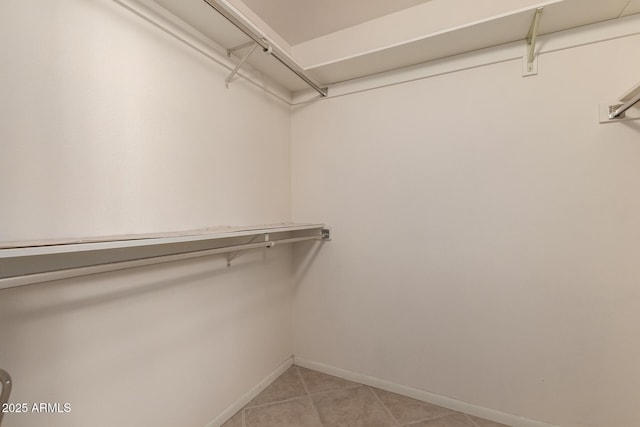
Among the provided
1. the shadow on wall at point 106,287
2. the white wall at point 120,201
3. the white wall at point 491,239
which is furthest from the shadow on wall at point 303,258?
the shadow on wall at point 106,287

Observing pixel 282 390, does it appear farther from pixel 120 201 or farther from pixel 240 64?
pixel 240 64

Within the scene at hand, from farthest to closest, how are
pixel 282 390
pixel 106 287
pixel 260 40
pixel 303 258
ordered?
pixel 303 258, pixel 282 390, pixel 260 40, pixel 106 287

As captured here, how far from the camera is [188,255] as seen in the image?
1225 mm

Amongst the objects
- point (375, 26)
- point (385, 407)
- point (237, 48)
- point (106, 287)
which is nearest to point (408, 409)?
point (385, 407)

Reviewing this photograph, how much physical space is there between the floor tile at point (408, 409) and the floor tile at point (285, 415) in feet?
1.63

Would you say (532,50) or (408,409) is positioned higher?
(532,50)

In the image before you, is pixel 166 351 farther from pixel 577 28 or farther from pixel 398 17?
pixel 577 28

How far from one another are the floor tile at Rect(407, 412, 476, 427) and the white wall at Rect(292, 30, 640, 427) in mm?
103

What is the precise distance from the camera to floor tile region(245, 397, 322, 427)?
1583 mm

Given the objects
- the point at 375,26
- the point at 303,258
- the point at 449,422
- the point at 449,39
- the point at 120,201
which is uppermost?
the point at 375,26

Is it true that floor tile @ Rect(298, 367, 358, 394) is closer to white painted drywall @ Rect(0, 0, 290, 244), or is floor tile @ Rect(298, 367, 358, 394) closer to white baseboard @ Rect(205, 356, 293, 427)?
white baseboard @ Rect(205, 356, 293, 427)

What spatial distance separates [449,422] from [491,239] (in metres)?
1.15

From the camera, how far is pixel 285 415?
165 centimetres

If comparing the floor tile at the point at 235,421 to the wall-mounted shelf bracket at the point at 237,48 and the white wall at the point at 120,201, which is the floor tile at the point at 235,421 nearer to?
the white wall at the point at 120,201
